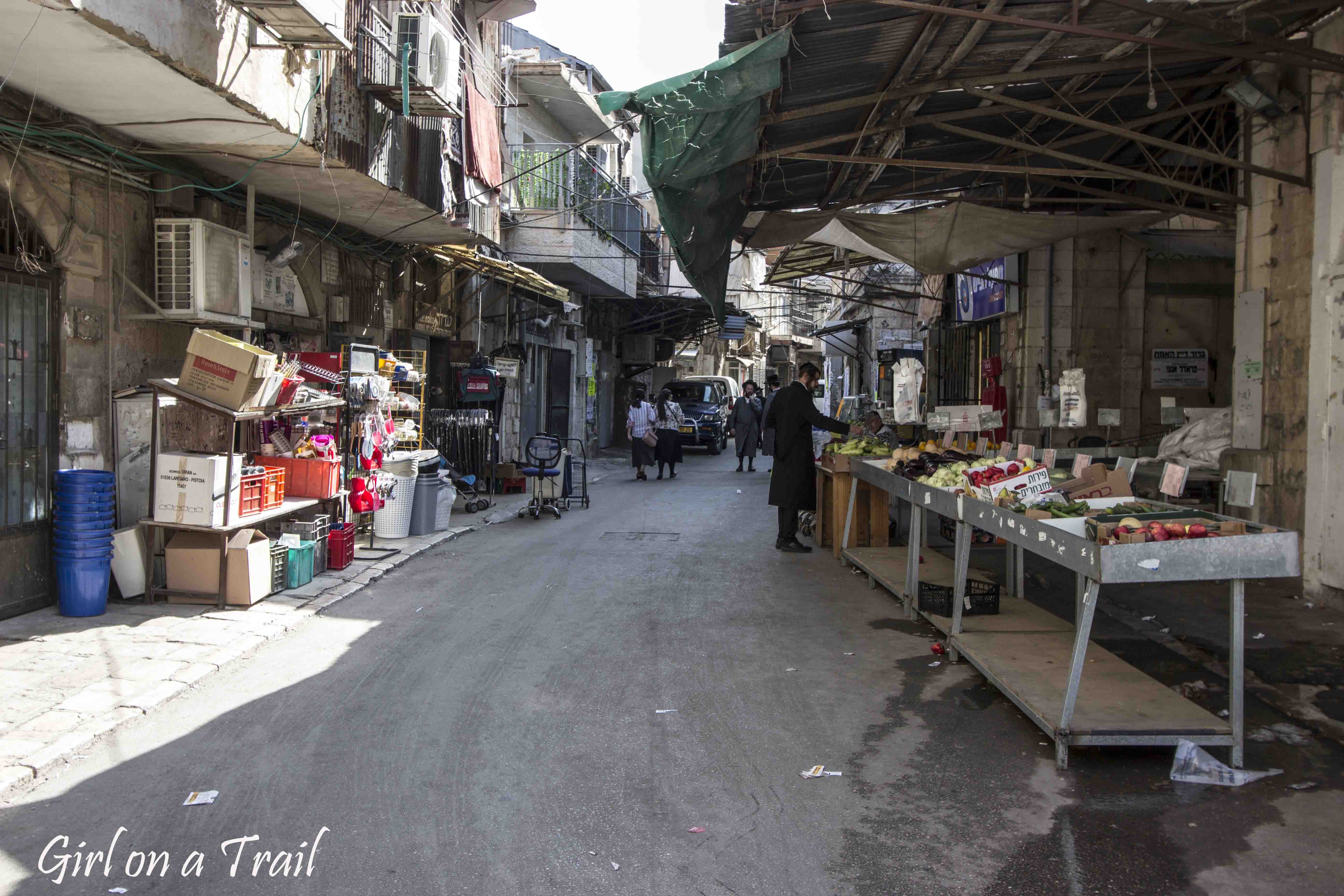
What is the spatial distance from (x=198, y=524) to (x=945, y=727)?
585cm

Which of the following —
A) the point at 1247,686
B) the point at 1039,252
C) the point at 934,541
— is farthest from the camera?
the point at 1039,252

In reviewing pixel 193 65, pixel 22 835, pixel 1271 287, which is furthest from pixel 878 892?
pixel 1271 287

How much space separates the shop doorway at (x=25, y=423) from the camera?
23.0ft

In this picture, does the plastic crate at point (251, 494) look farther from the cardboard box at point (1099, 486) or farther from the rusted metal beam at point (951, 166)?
the cardboard box at point (1099, 486)

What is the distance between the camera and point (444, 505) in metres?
12.3

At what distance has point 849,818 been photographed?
4059 millimetres

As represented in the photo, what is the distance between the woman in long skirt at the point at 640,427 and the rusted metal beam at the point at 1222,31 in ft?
46.5

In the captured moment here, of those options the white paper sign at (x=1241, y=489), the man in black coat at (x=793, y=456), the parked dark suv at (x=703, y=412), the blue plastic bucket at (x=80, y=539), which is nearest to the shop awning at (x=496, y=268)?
the man in black coat at (x=793, y=456)

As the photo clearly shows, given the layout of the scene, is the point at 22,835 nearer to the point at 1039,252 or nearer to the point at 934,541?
the point at 934,541

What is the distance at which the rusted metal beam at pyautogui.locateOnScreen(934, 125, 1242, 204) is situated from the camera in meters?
8.32

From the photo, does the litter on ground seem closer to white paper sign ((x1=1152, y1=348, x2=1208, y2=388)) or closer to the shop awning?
white paper sign ((x1=1152, y1=348, x2=1208, y2=388))

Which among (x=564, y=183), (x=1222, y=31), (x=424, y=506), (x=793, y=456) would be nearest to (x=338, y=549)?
(x=424, y=506)

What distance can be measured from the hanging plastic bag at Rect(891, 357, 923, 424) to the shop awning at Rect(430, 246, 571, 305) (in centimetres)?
681

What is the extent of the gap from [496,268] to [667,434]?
696 centimetres
